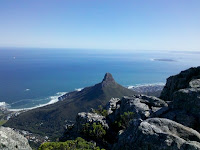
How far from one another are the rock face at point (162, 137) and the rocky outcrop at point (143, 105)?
12.0 m

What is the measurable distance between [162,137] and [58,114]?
14542 cm

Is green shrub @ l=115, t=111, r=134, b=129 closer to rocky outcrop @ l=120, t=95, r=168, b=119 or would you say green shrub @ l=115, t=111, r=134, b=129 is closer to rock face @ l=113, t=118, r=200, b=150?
rocky outcrop @ l=120, t=95, r=168, b=119

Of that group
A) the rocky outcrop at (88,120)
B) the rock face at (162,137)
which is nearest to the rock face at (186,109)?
the rock face at (162,137)

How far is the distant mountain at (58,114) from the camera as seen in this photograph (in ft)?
440

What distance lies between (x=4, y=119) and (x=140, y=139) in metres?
160

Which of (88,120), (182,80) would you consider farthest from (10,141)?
(182,80)

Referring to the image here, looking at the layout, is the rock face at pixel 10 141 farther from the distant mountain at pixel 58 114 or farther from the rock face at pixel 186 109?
the distant mountain at pixel 58 114

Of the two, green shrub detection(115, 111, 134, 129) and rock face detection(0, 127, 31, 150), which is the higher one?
rock face detection(0, 127, 31, 150)

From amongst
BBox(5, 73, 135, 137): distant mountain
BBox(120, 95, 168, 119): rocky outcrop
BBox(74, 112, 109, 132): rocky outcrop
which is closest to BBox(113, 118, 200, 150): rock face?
BBox(120, 95, 168, 119): rocky outcrop

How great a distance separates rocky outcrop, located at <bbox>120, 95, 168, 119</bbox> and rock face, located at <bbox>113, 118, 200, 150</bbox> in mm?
11991

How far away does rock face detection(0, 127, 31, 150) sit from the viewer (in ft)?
34.6

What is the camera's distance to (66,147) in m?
20.5

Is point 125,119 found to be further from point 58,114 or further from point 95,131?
point 58,114

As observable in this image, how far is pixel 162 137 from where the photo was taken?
12.4 metres
